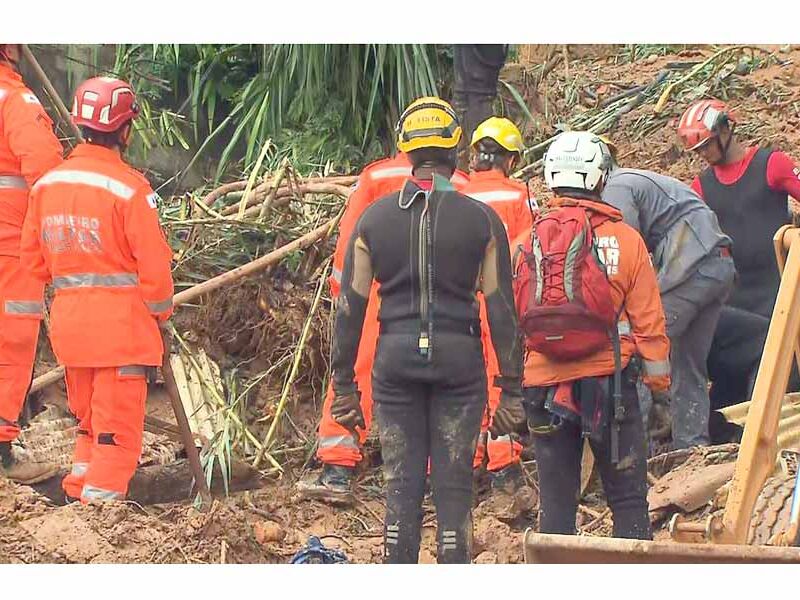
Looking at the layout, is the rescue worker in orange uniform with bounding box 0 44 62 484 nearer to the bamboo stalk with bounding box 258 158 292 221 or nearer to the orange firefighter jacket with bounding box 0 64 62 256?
the orange firefighter jacket with bounding box 0 64 62 256

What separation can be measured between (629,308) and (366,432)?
1.88 meters

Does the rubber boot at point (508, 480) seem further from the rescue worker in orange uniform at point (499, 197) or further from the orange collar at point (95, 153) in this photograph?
the orange collar at point (95, 153)

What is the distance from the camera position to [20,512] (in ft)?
27.9

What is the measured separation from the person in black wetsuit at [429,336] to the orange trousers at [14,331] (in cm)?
216

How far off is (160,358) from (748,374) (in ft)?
10.5

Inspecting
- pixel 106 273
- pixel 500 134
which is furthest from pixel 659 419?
pixel 106 273

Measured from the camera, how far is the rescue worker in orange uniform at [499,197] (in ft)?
29.8

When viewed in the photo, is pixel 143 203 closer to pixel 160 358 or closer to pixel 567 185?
pixel 160 358

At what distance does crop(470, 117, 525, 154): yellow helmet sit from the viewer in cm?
916

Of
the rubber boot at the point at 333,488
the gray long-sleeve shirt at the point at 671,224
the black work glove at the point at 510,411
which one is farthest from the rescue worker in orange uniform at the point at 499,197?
the black work glove at the point at 510,411

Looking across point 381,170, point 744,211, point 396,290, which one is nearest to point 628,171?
point 744,211

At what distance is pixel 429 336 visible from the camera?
24.5 feet

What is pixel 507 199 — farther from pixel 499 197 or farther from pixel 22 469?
pixel 22 469

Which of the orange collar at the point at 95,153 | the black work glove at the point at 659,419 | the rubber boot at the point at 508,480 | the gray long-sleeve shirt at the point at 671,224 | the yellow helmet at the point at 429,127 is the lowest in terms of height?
the rubber boot at the point at 508,480
